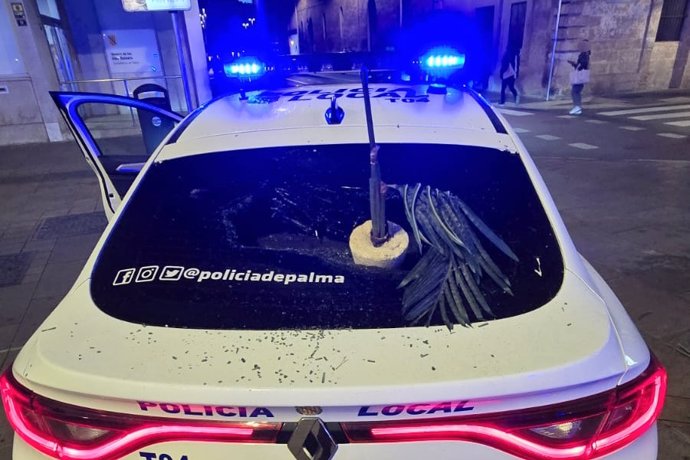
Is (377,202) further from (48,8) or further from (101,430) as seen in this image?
(48,8)

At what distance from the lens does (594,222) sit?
5500 millimetres

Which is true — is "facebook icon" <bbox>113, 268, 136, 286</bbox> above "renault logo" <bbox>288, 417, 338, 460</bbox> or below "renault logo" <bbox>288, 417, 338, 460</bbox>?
above

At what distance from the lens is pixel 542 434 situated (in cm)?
121

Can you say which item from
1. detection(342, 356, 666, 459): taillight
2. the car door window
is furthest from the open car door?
detection(342, 356, 666, 459): taillight

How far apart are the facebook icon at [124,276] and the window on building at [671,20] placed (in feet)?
65.2

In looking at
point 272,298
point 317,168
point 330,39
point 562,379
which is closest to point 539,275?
point 562,379

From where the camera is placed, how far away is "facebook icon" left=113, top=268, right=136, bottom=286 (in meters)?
1.63

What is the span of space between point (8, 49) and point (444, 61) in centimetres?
1067

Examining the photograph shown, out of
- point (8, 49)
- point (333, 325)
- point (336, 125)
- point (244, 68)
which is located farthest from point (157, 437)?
point (8, 49)

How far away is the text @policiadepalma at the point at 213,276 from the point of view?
161cm

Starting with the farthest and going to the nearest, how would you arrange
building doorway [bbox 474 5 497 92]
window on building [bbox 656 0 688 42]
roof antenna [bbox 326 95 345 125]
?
1. building doorway [bbox 474 5 497 92]
2. window on building [bbox 656 0 688 42]
3. roof antenna [bbox 326 95 345 125]

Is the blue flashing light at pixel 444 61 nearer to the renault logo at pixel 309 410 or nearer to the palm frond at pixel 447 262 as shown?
the palm frond at pixel 447 262

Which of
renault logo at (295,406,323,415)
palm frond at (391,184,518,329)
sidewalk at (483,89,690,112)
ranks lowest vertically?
sidewalk at (483,89,690,112)

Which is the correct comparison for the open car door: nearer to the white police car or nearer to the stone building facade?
the white police car
